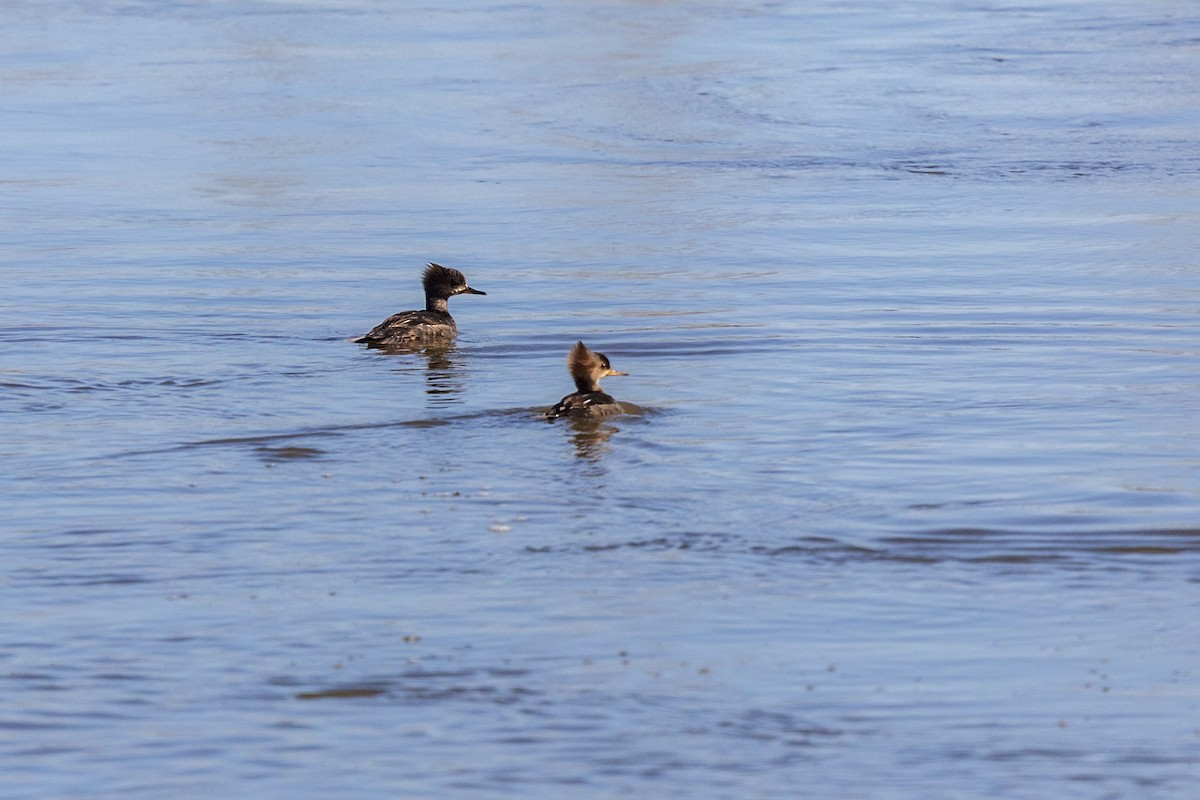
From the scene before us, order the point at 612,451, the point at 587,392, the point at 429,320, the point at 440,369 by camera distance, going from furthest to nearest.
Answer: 1. the point at 429,320
2. the point at 440,369
3. the point at 587,392
4. the point at 612,451

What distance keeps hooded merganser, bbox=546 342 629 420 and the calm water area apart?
15cm

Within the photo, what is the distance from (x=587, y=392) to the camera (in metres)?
9.88

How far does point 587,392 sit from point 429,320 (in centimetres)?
241

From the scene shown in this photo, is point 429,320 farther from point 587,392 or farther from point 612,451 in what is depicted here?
point 612,451

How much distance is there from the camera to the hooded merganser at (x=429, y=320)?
461 inches

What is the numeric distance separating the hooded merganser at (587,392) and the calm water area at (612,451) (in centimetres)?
15

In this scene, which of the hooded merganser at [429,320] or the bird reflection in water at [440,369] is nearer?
the bird reflection in water at [440,369]

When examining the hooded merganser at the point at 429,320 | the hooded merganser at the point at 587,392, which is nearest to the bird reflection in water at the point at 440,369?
the hooded merganser at the point at 429,320

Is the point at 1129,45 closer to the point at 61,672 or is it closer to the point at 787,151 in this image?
the point at 787,151

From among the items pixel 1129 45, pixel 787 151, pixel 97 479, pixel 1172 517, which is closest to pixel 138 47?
pixel 787 151

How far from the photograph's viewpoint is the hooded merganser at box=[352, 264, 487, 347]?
1172cm

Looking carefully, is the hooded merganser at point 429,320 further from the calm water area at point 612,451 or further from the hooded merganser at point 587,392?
the hooded merganser at point 587,392

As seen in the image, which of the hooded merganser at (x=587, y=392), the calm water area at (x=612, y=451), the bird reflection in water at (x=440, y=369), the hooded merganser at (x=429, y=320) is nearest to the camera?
the calm water area at (x=612, y=451)

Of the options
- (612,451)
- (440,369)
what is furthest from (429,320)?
(612,451)
